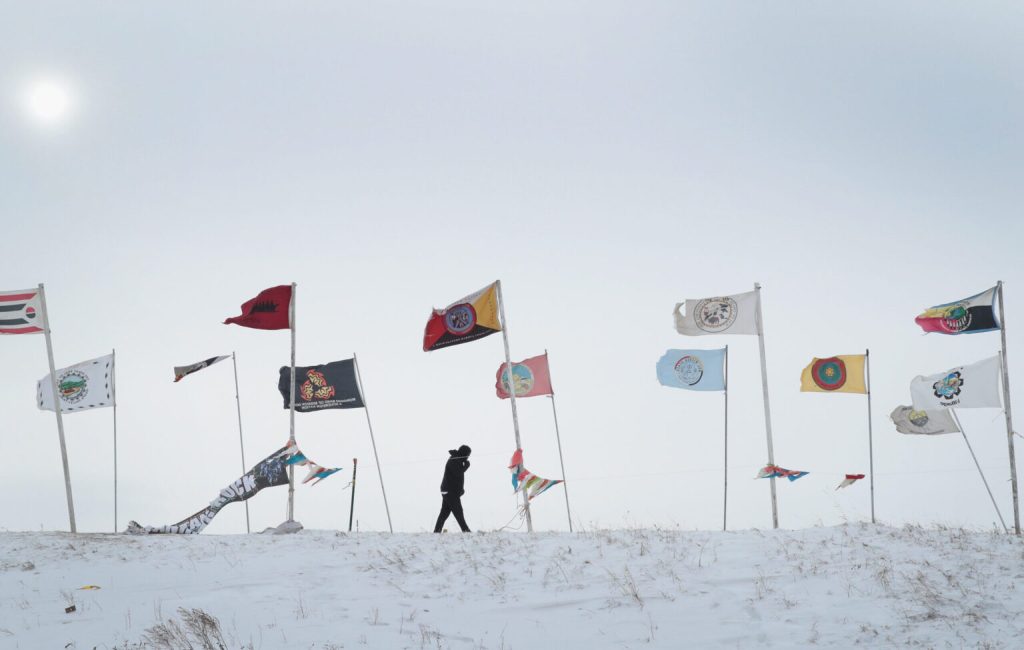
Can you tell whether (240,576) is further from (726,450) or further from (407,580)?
(726,450)

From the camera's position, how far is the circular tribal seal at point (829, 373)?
2416 cm

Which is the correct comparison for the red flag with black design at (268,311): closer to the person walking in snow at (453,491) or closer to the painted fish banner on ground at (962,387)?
the person walking in snow at (453,491)

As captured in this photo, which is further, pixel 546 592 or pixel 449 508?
pixel 449 508

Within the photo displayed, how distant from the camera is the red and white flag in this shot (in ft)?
74.8

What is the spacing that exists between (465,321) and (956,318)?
1239 cm

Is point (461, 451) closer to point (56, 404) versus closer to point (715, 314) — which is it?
point (715, 314)

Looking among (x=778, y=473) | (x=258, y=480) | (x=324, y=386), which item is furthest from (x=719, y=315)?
(x=258, y=480)

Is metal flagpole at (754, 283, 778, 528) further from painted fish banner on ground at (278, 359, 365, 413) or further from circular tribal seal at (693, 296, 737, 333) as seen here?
painted fish banner on ground at (278, 359, 365, 413)

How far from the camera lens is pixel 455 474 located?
19.1 metres

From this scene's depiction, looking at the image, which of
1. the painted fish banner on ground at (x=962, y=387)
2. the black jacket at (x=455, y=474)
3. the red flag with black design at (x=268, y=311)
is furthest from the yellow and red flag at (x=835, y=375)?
the red flag with black design at (x=268, y=311)

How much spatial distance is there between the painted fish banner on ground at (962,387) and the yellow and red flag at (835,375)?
1.87m

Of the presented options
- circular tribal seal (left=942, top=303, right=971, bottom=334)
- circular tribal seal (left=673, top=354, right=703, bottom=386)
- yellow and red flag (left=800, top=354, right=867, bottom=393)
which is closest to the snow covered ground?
circular tribal seal (left=942, top=303, right=971, bottom=334)

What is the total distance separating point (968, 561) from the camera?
12.0m

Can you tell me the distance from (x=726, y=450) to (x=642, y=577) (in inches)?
466
